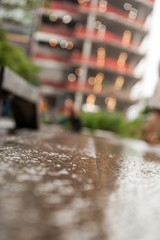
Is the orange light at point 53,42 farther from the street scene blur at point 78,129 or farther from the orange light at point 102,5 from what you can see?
the orange light at point 102,5

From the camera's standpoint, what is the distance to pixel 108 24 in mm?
27547

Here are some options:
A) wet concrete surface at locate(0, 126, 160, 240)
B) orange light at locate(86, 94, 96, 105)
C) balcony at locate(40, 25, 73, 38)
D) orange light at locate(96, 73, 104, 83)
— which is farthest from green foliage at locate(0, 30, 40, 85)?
orange light at locate(96, 73, 104, 83)

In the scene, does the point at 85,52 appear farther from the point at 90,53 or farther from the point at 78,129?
the point at 78,129

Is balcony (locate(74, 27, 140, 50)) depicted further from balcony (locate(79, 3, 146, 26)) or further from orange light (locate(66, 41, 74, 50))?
balcony (locate(79, 3, 146, 26))

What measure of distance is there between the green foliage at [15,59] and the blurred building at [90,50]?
12.5 meters

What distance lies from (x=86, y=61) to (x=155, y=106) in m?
21.5

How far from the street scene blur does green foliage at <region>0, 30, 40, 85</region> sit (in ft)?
0.15

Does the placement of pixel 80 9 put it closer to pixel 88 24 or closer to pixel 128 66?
pixel 88 24

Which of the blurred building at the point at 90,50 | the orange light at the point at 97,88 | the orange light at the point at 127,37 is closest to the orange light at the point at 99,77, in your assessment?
the blurred building at the point at 90,50

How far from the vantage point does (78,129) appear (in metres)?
8.76

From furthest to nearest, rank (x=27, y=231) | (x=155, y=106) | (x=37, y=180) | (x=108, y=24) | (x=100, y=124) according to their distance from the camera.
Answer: (x=108, y=24) < (x=100, y=124) < (x=155, y=106) < (x=37, y=180) < (x=27, y=231)

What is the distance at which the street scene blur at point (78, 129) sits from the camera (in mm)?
398

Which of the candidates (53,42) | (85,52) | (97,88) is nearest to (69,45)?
(53,42)

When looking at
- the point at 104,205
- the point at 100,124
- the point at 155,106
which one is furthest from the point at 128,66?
the point at 104,205
